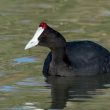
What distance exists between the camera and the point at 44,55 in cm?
1466

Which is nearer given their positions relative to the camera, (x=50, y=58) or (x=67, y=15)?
(x=50, y=58)

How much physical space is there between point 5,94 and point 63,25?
4947mm

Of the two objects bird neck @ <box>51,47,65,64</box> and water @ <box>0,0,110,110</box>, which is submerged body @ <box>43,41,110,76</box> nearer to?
bird neck @ <box>51,47,65,64</box>

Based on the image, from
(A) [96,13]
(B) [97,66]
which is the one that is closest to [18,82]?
(B) [97,66]

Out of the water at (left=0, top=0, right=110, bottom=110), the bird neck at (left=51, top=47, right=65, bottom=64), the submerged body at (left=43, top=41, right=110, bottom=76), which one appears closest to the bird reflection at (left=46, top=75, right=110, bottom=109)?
the water at (left=0, top=0, right=110, bottom=110)

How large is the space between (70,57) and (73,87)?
46.8 inches

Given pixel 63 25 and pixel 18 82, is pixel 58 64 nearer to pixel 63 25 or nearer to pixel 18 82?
pixel 18 82

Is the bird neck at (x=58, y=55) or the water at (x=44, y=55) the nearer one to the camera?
the water at (x=44, y=55)

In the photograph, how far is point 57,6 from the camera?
61.6ft

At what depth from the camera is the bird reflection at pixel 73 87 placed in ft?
39.2

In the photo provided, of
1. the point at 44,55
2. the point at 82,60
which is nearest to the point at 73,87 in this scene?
the point at 82,60

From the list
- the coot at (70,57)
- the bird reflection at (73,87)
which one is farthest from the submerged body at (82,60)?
the bird reflection at (73,87)

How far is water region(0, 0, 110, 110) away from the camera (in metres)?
11.8

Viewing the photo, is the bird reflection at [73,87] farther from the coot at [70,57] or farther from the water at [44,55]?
the coot at [70,57]
